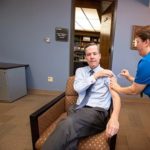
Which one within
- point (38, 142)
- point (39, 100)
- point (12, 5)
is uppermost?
point (12, 5)

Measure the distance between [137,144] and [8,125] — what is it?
1.72 meters

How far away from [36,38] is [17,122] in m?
1.99

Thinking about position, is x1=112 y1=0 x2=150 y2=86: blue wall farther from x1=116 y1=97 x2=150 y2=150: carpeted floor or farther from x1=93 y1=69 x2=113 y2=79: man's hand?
x1=93 y1=69 x2=113 y2=79: man's hand

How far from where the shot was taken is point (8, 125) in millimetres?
2414

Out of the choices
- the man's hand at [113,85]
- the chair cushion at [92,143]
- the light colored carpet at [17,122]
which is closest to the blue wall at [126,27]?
the light colored carpet at [17,122]

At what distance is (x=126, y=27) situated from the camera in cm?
363

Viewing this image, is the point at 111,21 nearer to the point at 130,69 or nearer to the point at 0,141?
the point at 130,69

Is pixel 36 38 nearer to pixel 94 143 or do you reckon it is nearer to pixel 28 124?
pixel 28 124

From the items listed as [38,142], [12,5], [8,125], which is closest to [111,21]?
[12,5]

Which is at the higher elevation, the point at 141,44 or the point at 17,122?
the point at 141,44

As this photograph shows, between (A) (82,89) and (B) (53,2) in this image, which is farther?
(B) (53,2)

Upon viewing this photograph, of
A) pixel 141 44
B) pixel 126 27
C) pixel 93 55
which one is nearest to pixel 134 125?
pixel 93 55

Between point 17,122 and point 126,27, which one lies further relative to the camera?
point 126,27

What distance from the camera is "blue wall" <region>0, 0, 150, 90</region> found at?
3.61 metres
